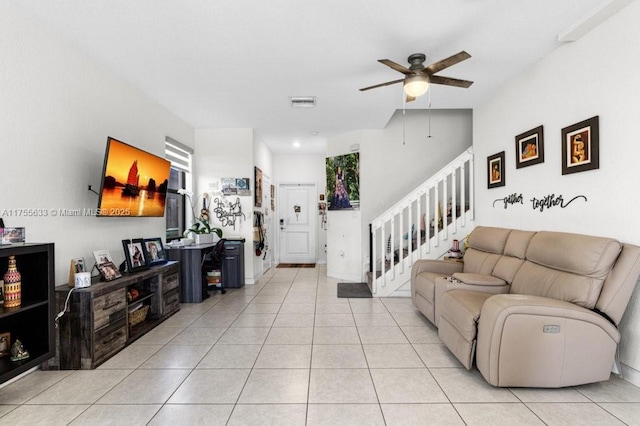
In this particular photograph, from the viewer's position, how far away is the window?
4.93 meters

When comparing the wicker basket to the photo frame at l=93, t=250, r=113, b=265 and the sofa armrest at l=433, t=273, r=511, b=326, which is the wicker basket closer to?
the photo frame at l=93, t=250, r=113, b=265

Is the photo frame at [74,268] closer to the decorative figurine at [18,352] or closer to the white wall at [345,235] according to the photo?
the decorative figurine at [18,352]

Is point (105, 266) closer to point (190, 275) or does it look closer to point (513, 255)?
point (190, 275)

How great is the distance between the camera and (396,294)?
467cm

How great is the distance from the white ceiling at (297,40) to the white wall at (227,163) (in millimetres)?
1272

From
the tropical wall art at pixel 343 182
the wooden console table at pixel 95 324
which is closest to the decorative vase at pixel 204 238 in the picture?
the wooden console table at pixel 95 324

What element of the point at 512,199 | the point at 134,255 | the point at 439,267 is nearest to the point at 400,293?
the point at 439,267

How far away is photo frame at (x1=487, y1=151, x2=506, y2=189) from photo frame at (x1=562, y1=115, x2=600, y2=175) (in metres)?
0.99

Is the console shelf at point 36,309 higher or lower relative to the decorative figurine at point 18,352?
higher

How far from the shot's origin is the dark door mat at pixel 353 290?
15.7 ft

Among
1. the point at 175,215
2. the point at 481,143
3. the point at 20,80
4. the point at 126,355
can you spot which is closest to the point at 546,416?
the point at 126,355

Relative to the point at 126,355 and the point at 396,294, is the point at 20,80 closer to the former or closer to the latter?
the point at 126,355

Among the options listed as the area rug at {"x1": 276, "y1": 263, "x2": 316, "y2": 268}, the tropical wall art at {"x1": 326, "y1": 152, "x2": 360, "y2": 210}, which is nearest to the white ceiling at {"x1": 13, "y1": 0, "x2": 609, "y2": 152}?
the tropical wall art at {"x1": 326, "y1": 152, "x2": 360, "y2": 210}

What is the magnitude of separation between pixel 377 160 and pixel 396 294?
7.65 feet
